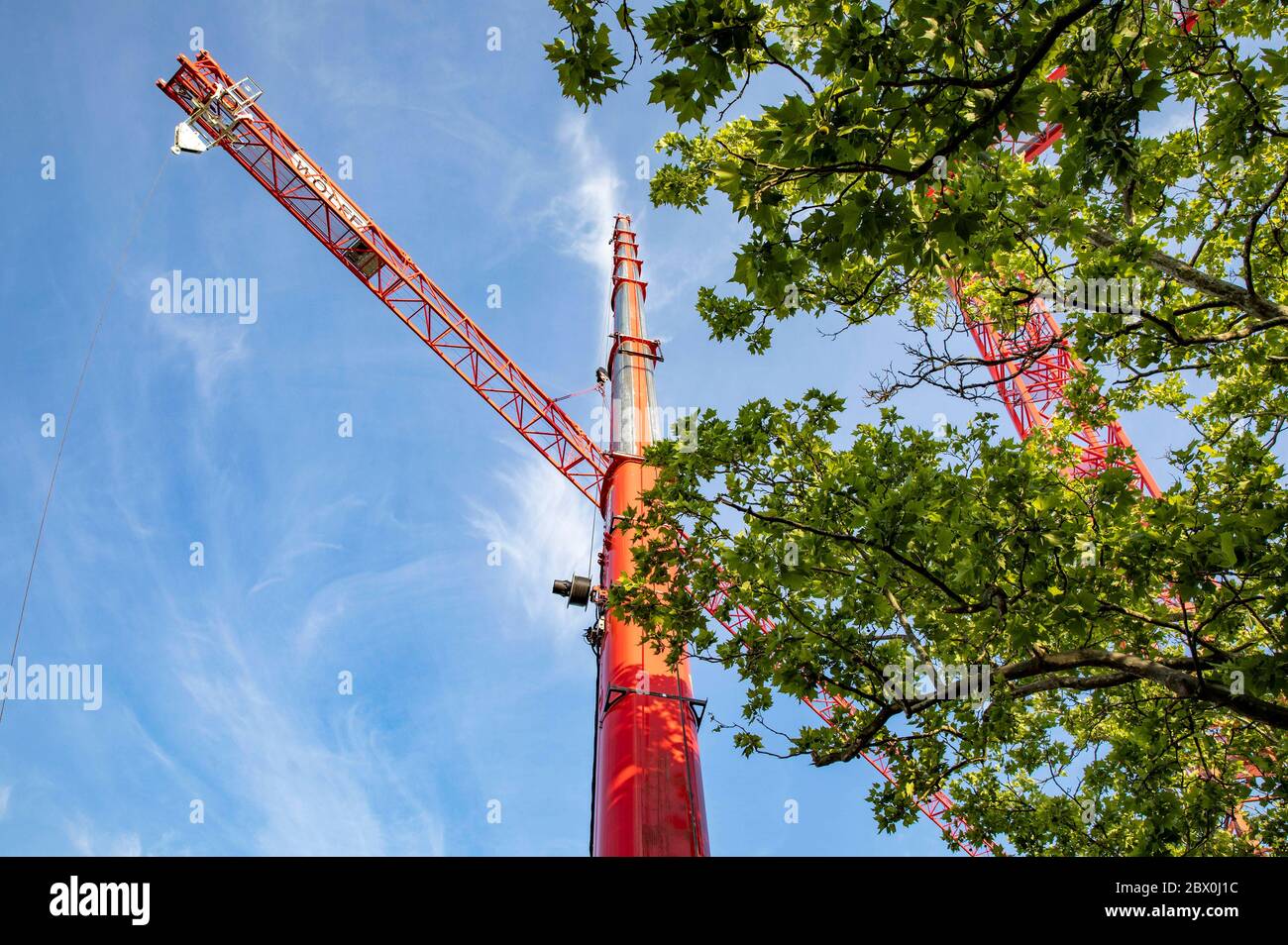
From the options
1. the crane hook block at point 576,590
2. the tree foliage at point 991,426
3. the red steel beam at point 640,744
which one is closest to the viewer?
the tree foliage at point 991,426

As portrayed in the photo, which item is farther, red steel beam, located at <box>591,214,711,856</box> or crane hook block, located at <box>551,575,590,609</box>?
crane hook block, located at <box>551,575,590,609</box>

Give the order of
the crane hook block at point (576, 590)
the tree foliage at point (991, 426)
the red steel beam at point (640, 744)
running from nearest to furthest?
the tree foliage at point (991, 426)
the red steel beam at point (640, 744)
the crane hook block at point (576, 590)

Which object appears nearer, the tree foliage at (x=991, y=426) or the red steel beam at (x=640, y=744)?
the tree foliage at (x=991, y=426)

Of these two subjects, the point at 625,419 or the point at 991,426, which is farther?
the point at 625,419

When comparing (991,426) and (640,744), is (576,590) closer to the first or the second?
(640,744)

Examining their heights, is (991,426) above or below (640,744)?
above

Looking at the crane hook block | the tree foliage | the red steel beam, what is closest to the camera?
the tree foliage

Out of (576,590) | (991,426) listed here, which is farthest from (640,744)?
(991,426)

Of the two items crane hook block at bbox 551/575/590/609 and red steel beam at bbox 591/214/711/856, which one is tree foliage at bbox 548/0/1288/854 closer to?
red steel beam at bbox 591/214/711/856

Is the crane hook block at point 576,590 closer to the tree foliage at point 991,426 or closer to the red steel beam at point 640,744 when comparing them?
the red steel beam at point 640,744

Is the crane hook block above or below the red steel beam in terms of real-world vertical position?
above

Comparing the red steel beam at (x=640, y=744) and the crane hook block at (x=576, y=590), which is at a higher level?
the crane hook block at (x=576, y=590)
